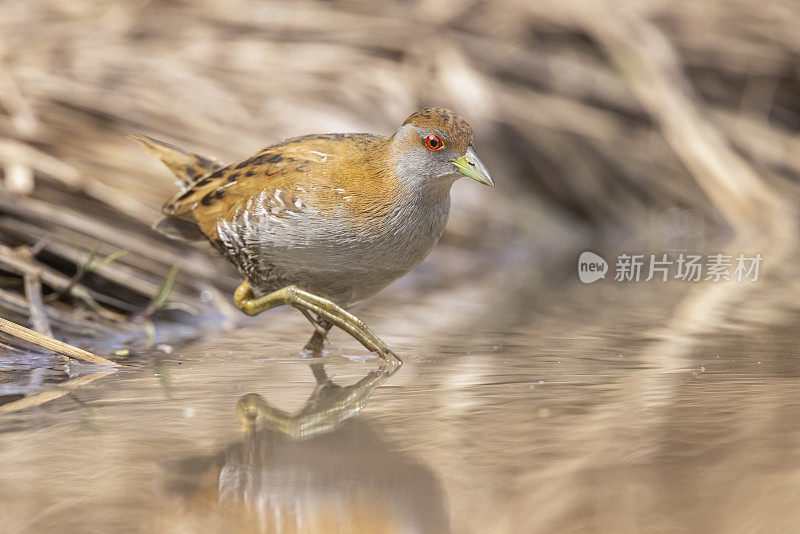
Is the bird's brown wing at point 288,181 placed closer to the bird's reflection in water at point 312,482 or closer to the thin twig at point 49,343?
the thin twig at point 49,343

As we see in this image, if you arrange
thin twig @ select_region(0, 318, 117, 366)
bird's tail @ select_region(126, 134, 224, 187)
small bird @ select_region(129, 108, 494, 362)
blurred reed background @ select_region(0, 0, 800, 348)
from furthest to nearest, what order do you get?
blurred reed background @ select_region(0, 0, 800, 348) < bird's tail @ select_region(126, 134, 224, 187) < small bird @ select_region(129, 108, 494, 362) < thin twig @ select_region(0, 318, 117, 366)

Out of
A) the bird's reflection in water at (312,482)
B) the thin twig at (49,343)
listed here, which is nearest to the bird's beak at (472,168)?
the bird's reflection in water at (312,482)

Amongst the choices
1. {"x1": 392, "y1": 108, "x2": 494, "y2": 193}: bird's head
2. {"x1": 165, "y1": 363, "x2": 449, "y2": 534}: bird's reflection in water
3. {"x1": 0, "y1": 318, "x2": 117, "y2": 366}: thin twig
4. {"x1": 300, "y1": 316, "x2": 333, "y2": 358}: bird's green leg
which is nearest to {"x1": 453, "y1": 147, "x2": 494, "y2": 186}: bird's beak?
{"x1": 392, "y1": 108, "x2": 494, "y2": 193}: bird's head

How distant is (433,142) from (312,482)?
175 cm

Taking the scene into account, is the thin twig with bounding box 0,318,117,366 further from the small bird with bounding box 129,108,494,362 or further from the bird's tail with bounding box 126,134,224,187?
the bird's tail with bounding box 126,134,224,187

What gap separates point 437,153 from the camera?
11.7 feet

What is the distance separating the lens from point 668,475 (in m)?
2.02

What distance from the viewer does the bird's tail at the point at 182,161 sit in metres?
4.42

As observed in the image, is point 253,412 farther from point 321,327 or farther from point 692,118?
point 692,118

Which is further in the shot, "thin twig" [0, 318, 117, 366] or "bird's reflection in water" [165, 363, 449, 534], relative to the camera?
"thin twig" [0, 318, 117, 366]

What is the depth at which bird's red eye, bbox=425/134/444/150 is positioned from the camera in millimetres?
3568

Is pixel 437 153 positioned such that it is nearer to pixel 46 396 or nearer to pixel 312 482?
pixel 46 396

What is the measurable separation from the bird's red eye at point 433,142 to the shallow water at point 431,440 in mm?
714

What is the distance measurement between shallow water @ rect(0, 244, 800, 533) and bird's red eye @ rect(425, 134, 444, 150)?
0.71 metres
